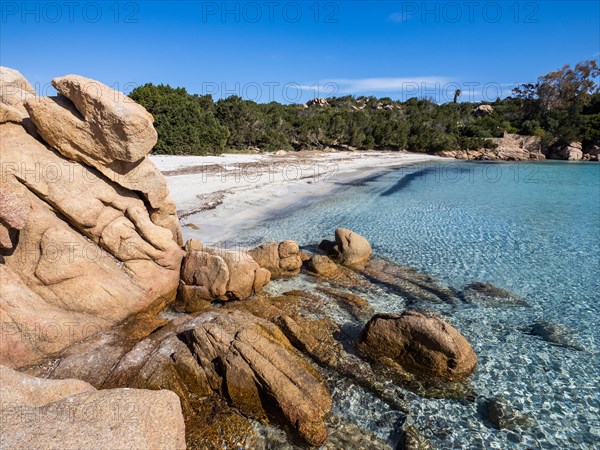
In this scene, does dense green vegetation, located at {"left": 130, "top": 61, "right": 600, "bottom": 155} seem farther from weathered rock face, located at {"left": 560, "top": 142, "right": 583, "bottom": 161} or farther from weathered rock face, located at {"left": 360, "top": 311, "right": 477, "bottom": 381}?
weathered rock face, located at {"left": 360, "top": 311, "right": 477, "bottom": 381}

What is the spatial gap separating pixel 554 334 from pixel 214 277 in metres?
9.17

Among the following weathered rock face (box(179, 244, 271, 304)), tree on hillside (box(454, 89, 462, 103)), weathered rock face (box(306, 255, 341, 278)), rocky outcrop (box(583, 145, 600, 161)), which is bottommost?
weathered rock face (box(306, 255, 341, 278))

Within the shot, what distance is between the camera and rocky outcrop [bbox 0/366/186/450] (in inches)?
142

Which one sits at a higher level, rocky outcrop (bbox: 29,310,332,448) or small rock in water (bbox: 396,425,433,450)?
rocky outcrop (bbox: 29,310,332,448)

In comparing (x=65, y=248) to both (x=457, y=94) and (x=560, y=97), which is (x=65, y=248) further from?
(x=457, y=94)

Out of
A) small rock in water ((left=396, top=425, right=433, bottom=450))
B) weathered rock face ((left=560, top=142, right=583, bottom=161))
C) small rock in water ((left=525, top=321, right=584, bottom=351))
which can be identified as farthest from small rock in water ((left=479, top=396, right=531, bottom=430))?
weathered rock face ((left=560, top=142, right=583, bottom=161))

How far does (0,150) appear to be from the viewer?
7273 mm

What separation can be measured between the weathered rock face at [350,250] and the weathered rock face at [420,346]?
16.4ft

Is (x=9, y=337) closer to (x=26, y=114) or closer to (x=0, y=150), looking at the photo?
(x=0, y=150)

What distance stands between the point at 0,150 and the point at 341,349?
8718mm

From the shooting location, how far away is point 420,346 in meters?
7.28

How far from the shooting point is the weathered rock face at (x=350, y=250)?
1282 cm

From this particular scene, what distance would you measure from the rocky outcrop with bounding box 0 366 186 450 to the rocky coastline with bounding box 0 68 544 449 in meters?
0.02

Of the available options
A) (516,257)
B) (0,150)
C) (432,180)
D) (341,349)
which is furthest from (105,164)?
(432,180)
